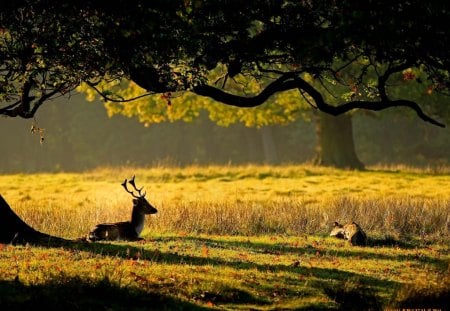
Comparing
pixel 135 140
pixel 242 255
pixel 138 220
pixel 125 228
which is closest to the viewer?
pixel 242 255

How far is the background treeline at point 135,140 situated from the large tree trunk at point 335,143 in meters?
29.1

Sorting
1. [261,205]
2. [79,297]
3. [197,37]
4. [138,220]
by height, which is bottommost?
[79,297]

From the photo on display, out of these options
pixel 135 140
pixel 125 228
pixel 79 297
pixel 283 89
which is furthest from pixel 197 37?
pixel 135 140

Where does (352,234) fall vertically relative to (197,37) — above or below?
below

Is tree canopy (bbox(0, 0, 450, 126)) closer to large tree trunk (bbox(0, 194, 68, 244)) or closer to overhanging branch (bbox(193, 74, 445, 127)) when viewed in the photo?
overhanging branch (bbox(193, 74, 445, 127))

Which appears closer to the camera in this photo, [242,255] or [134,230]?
[242,255]

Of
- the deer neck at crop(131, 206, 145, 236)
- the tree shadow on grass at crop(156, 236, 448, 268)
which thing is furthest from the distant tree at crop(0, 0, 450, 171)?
the deer neck at crop(131, 206, 145, 236)

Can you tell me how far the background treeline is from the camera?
76125mm

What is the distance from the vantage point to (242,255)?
16.5 metres

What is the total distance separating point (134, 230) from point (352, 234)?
16.4ft

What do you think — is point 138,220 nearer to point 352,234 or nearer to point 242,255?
point 242,255

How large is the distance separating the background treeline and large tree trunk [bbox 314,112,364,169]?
29078mm

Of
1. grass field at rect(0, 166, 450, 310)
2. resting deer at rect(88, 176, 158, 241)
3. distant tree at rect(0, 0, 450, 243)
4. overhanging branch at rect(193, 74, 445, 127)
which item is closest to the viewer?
grass field at rect(0, 166, 450, 310)

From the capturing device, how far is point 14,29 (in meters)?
14.2
